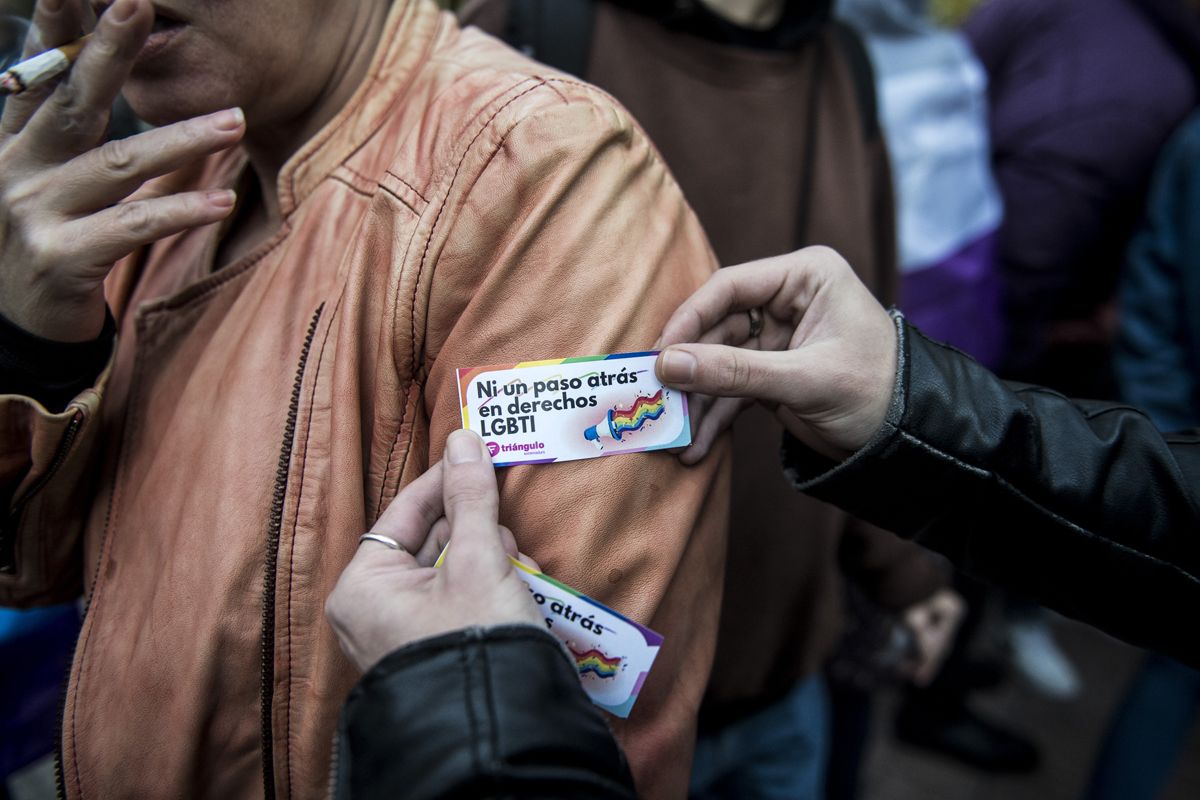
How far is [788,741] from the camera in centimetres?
197

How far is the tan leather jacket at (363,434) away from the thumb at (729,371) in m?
0.06

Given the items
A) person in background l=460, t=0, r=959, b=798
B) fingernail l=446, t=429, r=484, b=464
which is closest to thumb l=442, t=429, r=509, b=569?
fingernail l=446, t=429, r=484, b=464

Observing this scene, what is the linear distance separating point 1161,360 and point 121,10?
2.52m

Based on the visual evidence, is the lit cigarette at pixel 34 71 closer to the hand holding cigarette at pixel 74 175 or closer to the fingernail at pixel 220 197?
the hand holding cigarette at pixel 74 175

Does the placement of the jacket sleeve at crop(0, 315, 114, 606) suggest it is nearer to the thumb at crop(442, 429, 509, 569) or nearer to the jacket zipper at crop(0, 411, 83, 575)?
the jacket zipper at crop(0, 411, 83, 575)

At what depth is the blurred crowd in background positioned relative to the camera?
5.76 ft

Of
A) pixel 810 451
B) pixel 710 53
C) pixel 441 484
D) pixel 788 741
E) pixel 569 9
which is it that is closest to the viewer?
pixel 441 484

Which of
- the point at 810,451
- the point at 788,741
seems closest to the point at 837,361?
the point at 810,451

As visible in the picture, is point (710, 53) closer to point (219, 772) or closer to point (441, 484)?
point (441, 484)

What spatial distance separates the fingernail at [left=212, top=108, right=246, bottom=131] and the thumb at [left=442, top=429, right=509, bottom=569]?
0.48 m

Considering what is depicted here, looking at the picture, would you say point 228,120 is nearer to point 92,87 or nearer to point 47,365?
point 92,87

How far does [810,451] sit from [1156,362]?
1.65 metres

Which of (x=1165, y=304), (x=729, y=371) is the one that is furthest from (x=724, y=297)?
(x=1165, y=304)

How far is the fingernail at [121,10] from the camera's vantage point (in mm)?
997
